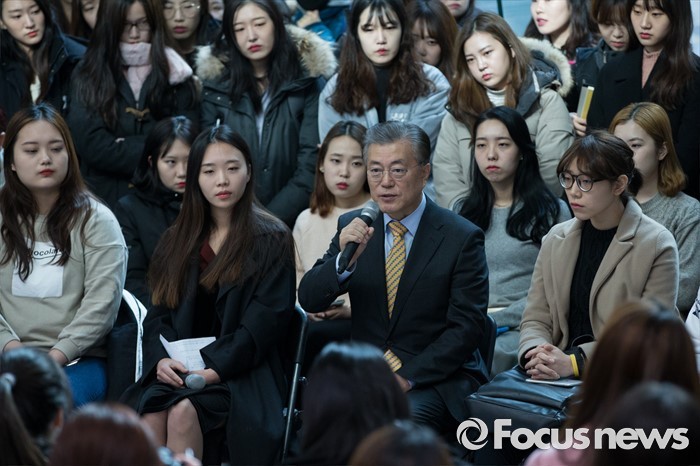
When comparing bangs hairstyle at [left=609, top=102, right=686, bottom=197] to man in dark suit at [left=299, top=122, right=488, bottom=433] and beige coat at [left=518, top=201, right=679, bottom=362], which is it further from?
man in dark suit at [left=299, top=122, right=488, bottom=433]

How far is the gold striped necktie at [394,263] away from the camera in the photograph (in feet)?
15.8

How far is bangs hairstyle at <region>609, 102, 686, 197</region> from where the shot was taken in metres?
5.33

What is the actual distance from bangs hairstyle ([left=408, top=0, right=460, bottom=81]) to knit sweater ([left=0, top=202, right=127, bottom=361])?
2.48 m

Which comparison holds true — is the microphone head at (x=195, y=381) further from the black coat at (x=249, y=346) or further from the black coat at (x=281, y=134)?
the black coat at (x=281, y=134)

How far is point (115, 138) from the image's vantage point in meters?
6.39

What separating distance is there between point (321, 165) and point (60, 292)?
1.60 meters

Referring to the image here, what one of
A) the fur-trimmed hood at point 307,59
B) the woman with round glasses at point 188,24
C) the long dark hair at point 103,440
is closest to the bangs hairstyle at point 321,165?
the fur-trimmed hood at point 307,59

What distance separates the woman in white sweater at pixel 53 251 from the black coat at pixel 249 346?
0.29 metres

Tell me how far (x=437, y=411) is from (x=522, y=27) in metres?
3.95

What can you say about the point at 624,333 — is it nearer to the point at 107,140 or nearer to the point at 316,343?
the point at 316,343

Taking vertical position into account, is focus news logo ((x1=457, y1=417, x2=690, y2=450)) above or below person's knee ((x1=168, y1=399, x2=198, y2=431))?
above

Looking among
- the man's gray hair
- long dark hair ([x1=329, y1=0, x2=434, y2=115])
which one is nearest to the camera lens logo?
Answer: the man's gray hair

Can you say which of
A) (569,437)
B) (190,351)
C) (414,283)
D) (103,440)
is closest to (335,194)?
(414,283)

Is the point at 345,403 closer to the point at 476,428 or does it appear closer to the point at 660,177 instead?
the point at 476,428
